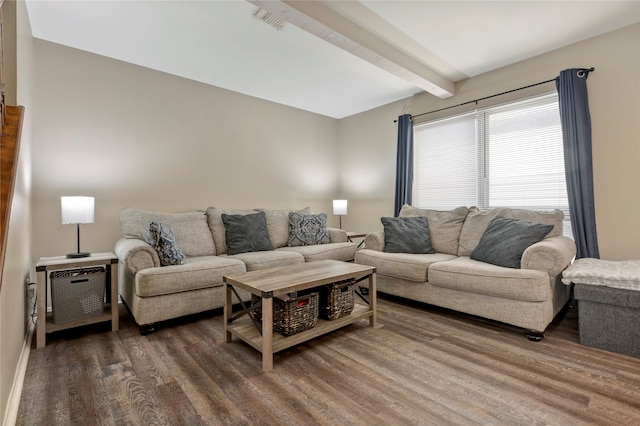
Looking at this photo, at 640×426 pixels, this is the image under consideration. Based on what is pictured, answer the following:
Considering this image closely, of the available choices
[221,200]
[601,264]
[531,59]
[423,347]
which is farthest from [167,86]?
[601,264]

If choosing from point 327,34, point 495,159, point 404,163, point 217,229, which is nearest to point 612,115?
point 495,159

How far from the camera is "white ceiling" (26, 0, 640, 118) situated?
242cm

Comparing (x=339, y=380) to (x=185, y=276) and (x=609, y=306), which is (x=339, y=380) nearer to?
(x=185, y=276)

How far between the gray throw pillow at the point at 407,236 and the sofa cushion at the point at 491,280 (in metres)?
0.52

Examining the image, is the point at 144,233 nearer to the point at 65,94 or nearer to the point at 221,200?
the point at 221,200

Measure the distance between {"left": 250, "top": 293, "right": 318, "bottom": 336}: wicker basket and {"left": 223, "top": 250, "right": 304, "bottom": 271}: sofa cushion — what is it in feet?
2.65

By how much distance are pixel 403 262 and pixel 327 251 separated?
0.96 meters

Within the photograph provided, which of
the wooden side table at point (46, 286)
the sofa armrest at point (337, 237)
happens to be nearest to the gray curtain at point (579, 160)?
the sofa armrest at point (337, 237)

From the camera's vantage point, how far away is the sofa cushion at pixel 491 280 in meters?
2.28

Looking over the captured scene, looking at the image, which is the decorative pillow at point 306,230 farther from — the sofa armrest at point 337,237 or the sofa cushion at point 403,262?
the sofa cushion at point 403,262

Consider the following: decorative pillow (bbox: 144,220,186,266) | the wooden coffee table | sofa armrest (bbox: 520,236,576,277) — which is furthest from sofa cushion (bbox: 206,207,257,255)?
sofa armrest (bbox: 520,236,576,277)

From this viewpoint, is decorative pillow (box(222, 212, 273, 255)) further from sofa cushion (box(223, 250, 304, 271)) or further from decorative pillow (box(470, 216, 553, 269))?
decorative pillow (box(470, 216, 553, 269))

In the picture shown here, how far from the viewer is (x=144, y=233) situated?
281 cm

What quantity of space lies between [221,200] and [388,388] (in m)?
3.06
